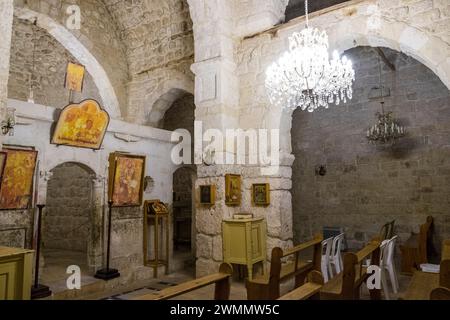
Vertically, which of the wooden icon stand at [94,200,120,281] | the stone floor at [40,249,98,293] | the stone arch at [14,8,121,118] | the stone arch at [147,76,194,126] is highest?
the stone arch at [14,8,121,118]

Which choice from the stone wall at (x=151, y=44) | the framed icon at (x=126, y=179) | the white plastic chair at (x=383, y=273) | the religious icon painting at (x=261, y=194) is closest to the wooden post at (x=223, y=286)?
the white plastic chair at (x=383, y=273)

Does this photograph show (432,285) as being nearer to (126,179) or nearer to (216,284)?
(216,284)

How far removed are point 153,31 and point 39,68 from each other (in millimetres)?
3233

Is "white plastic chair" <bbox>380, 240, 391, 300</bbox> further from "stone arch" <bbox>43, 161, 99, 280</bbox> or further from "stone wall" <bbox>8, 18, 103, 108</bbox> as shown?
"stone wall" <bbox>8, 18, 103, 108</bbox>

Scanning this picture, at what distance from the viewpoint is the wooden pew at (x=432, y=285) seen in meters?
1.71

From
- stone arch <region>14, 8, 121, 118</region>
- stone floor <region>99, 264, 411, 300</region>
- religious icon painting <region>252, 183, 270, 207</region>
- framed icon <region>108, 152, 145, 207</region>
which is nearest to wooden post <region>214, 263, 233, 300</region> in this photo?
stone floor <region>99, 264, 411, 300</region>

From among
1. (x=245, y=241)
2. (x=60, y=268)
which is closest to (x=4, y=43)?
(x=245, y=241)

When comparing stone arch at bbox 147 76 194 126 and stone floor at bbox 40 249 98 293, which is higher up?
stone arch at bbox 147 76 194 126

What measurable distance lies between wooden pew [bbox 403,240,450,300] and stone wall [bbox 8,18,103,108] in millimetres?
6775

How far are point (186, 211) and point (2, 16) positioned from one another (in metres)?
6.29

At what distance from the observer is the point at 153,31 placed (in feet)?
23.0

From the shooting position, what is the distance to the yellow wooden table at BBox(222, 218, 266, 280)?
467cm

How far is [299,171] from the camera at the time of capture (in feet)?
26.9

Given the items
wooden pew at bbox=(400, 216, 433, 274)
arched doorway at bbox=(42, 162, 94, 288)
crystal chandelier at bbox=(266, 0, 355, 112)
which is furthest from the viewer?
arched doorway at bbox=(42, 162, 94, 288)
